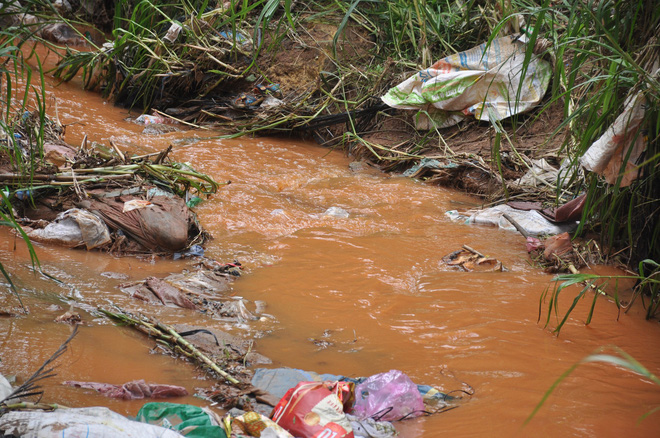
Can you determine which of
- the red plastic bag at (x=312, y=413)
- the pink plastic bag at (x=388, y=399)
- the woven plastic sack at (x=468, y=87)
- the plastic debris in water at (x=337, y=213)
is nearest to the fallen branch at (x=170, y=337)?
the red plastic bag at (x=312, y=413)

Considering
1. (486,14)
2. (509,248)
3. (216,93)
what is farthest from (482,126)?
(216,93)

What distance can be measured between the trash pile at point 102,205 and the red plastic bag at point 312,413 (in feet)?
6.75

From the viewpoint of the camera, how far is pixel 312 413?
184 cm

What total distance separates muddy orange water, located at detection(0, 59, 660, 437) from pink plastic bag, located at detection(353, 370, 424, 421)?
2.4 inches

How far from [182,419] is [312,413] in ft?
1.32

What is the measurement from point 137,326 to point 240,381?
0.63 metres

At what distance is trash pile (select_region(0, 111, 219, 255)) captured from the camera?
358 cm

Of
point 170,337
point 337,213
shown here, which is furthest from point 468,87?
point 170,337

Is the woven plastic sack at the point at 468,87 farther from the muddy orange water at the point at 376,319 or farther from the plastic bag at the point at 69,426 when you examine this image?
the plastic bag at the point at 69,426

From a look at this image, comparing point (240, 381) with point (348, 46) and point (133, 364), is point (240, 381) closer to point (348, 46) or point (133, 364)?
point (133, 364)

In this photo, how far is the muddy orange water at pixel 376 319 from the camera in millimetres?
2109

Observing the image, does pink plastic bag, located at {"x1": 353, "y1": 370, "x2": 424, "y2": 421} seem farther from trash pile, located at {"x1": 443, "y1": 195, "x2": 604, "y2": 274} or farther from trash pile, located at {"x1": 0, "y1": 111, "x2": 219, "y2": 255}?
trash pile, located at {"x1": 0, "y1": 111, "x2": 219, "y2": 255}

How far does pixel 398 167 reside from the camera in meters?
6.30

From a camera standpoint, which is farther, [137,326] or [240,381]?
[137,326]
